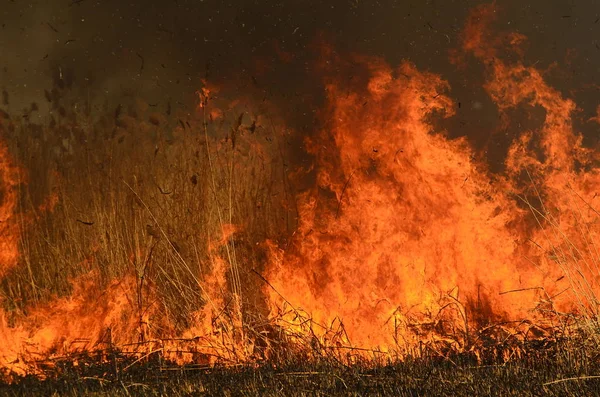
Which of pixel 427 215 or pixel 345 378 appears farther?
pixel 427 215

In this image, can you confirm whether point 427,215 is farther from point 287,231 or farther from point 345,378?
point 345,378

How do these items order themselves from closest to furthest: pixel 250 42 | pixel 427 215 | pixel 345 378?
pixel 345 378
pixel 427 215
pixel 250 42

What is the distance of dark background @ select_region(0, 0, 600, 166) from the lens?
26.7 ft

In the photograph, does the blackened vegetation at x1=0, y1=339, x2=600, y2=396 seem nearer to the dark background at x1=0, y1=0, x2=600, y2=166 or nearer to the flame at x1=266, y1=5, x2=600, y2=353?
the flame at x1=266, y1=5, x2=600, y2=353

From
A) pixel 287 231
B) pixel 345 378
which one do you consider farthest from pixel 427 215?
pixel 345 378

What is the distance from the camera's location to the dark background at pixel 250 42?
813cm

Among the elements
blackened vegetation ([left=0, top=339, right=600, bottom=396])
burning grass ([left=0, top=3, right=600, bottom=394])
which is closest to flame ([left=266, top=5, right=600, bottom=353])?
burning grass ([left=0, top=3, right=600, bottom=394])

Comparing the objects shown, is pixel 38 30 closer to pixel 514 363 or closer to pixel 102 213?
pixel 102 213

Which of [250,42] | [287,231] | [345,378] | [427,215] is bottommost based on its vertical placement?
[345,378]

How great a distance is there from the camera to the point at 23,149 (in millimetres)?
8156

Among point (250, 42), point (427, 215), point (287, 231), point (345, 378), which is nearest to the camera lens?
point (345, 378)

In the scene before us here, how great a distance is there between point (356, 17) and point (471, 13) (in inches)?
43.6

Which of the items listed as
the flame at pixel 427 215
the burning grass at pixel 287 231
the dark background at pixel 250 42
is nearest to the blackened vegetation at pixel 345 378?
the burning grass at pixel 287 231

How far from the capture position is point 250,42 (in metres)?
8.34
